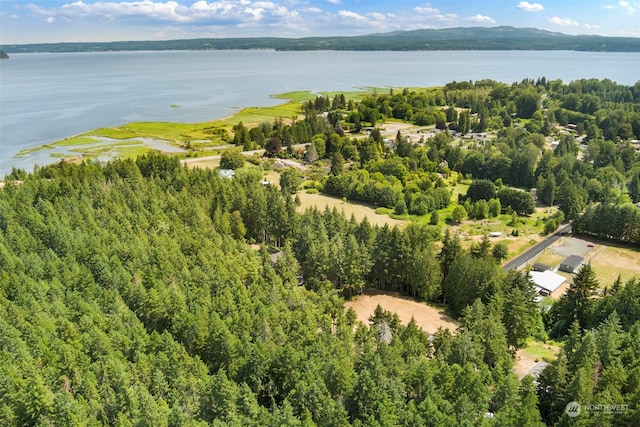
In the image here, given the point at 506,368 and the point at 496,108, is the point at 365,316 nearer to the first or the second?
the point at 506,368

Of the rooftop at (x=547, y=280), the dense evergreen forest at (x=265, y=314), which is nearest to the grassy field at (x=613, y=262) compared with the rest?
the dense evergreen forest at (x=265, y=314)

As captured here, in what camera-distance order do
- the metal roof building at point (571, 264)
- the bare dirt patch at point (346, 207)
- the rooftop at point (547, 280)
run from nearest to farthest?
1. the rooftop at point (547, 280)
2. the metal roof building at point (571, 264)
3. the bare dirt patch at point (346, 207)

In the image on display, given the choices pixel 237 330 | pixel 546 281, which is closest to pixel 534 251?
pixel 546 281

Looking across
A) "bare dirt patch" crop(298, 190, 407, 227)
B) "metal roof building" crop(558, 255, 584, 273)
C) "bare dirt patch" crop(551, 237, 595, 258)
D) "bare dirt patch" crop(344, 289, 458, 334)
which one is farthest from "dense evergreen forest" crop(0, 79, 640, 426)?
"metal roof building" crop(558, 255, 584, 273)

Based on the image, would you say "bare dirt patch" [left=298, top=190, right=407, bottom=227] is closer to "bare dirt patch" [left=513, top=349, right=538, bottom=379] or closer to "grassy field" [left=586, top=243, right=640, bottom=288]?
"grassy field" [left=586, top=243, right=640, bottom=288]

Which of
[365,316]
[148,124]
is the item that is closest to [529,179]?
[365,316]

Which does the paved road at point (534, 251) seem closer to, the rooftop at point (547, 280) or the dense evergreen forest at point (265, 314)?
the dense evergreen forest at point (265, 314)
